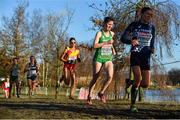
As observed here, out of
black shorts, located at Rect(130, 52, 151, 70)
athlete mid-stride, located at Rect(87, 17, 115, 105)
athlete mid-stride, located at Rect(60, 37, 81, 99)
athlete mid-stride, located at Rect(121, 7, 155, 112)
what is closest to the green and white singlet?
athlete mid-stride, located at Rect(87, 17, 115, 105)

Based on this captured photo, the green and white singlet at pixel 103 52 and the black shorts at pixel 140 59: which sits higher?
the green and white singlet at pixel 103 52

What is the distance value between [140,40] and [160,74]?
40.5 ft

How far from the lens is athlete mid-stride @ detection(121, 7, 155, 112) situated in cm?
857

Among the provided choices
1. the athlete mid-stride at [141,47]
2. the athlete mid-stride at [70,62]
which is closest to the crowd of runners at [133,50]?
→ the athlete mid-stride at [141,47]

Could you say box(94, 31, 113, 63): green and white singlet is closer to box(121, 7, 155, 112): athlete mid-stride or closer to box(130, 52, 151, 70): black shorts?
box(121, 7, 155, 112): athlete mid-stride

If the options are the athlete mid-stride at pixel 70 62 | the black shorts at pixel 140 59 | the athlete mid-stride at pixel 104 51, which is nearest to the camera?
the black shorts at pixel 140 59

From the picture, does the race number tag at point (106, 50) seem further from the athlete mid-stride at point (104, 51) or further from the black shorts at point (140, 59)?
the black shorts at point (140, 59)

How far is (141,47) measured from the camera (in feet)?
28.3

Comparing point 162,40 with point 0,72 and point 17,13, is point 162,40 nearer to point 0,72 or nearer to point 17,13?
point 17,13

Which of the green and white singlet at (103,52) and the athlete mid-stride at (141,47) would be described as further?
the green and white singlet at (103,52)

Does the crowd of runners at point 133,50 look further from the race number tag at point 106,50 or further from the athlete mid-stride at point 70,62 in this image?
the athlete mid-stride at point 70,62

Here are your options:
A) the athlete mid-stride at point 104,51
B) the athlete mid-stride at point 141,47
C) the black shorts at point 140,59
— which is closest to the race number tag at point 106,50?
the athlete mid-stride at point 104,51

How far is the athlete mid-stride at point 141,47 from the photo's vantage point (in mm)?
8570

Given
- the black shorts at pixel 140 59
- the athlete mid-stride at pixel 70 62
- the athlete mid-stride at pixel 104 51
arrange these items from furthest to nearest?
the athlete mid-stride at pixel 70 62 < the athlete mid-stride at pixel 104 51 < the black shorts at pixel 140 59
